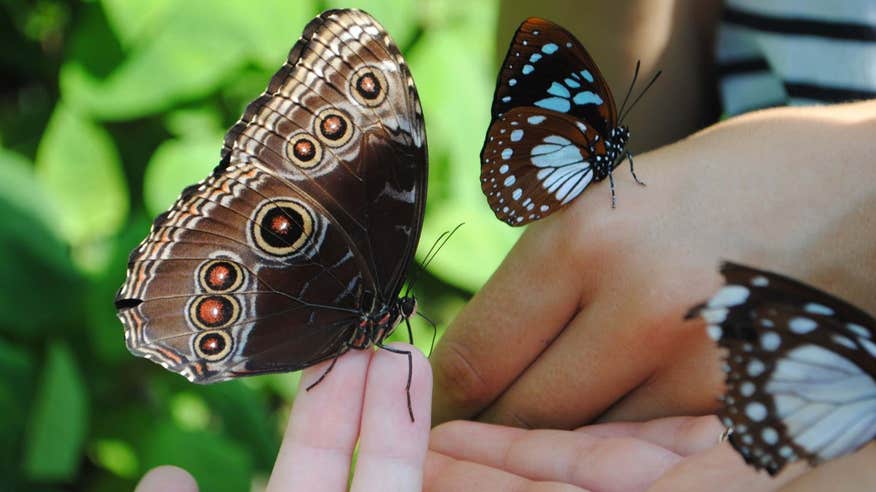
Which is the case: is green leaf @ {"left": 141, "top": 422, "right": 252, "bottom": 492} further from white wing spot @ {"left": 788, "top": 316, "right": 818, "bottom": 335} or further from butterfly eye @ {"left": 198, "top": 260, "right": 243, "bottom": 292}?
white wing spot @ {"left": 788, "top": 316, "right": 818, "bottom": 335}

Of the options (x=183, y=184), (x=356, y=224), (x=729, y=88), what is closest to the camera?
(x=356, y=224)

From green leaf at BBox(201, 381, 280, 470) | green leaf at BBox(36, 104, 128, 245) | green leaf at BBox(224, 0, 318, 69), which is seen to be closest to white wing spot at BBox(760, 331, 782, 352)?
green leaf at BBox(201, 381, 280, 470)

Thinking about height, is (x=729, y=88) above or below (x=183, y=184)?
above

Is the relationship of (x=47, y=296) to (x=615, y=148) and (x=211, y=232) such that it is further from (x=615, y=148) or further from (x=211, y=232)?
(x=615, y=148)

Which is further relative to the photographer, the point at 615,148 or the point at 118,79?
the point at 118,79

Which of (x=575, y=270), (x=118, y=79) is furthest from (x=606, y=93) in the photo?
Answer: (x=118, y=79)

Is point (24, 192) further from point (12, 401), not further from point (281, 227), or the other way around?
point (281, 227)
